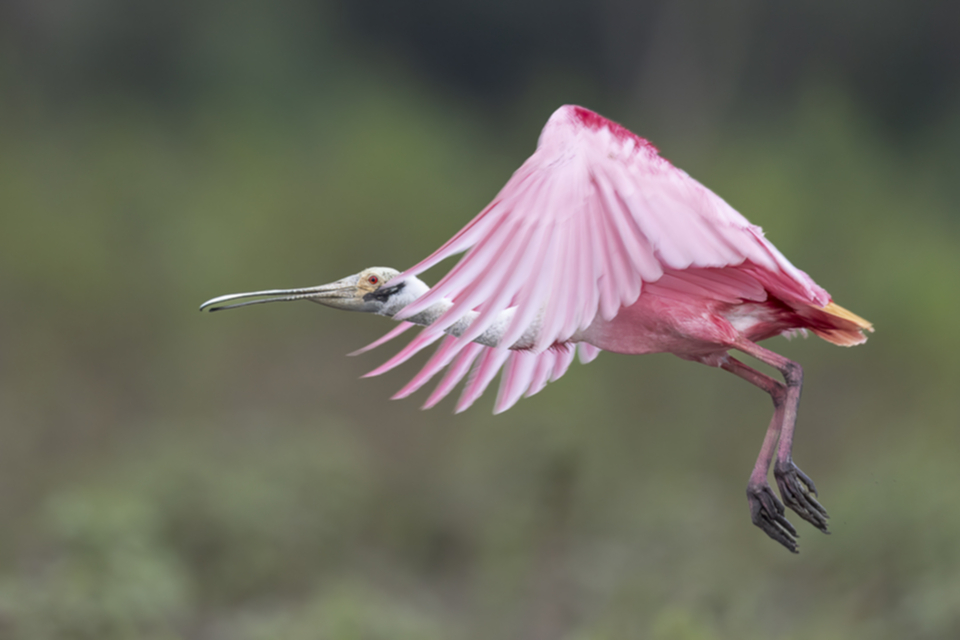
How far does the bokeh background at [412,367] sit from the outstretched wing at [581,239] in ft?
6.90

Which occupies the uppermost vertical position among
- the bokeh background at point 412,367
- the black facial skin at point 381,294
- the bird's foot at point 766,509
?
the bokeh background at point 412,367

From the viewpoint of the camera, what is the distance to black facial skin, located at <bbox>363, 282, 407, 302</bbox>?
222 cm

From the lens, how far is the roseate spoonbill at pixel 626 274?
190cm

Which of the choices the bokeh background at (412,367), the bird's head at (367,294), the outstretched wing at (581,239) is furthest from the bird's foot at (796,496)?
the bokeh background at (412,367)

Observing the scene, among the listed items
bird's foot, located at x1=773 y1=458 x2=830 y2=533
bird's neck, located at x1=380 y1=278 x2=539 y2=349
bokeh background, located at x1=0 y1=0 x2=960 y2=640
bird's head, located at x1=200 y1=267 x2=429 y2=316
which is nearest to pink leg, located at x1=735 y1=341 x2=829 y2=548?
bird's foot, located at x1=773 y1=458 x2=830 y2=533

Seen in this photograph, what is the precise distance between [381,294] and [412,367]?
4714 mm

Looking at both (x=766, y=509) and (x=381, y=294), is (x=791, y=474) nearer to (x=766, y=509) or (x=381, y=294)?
(x=766, y=509)

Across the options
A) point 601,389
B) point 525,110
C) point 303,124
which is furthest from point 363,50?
point 601,389

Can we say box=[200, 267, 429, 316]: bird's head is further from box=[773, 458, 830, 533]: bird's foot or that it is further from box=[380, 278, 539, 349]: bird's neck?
box=[773, 458, 830, 533]: bird's foot

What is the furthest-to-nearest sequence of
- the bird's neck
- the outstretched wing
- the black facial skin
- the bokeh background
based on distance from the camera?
the bokeh background < the black facial skin < the bird's neck < the outstretched wing

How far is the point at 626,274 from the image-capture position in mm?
1893

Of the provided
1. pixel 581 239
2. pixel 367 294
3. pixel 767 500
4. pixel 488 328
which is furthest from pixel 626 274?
pixel 367 294

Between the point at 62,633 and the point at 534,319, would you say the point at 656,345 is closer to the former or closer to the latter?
the point at 534,319

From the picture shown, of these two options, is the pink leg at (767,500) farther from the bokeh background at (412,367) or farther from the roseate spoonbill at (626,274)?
the bokeh background at (412,367)
